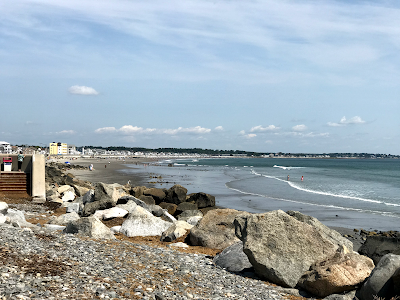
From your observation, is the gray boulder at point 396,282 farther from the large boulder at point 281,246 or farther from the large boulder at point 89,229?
the large boulder at point 89,229

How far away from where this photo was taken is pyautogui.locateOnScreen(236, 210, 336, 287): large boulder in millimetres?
8094

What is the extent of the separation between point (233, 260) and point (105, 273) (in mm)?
3440

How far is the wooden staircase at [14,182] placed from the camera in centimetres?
1983

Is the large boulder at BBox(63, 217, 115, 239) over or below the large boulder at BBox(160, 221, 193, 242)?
over

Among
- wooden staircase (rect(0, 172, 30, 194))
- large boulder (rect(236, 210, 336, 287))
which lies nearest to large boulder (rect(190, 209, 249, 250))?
large boulder (rect(236, 210, 336, 287))

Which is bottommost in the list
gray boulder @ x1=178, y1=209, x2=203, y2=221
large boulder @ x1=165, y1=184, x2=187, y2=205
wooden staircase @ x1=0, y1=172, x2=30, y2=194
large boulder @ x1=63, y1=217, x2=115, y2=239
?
gray boulder @ x1=178, y1=209, x2=203, y2=221

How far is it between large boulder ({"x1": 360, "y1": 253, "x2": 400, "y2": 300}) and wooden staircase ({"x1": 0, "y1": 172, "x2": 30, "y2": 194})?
18.5m

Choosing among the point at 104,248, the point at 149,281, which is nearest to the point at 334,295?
the point at 149,281

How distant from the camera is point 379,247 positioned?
10578 mm

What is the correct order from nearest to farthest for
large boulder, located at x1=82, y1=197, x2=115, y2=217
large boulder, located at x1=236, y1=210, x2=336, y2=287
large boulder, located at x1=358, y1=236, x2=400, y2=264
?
large boulder, located at x1=236, y1=210, x2=336, y2=287, large boulder, located at x1=358, y1=236, x2=400, y2=264, large boulder, located at x1=82, y1=197, x2=115, y2=217

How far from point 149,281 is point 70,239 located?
352 cm

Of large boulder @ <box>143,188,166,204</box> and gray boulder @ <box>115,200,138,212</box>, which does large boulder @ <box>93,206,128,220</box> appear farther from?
large boulder @ <box>143,188,166,204</box>

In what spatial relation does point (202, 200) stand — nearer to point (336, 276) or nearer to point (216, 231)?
point (216, 231)

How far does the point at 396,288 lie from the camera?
6617mm
